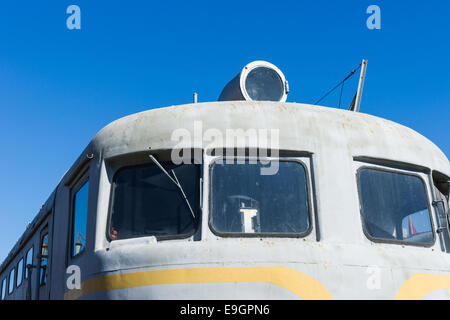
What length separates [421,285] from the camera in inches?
180

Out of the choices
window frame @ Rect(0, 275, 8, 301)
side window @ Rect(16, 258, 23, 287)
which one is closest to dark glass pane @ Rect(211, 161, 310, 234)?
side window @ Rect(16, 258, 23, 287)

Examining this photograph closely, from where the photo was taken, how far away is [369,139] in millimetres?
4977

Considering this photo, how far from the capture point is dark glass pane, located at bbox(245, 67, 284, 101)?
586 centimetres

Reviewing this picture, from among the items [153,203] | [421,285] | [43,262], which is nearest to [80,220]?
[153,203]

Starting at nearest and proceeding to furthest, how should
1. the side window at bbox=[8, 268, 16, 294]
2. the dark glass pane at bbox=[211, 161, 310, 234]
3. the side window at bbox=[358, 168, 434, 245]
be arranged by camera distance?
the dark glass pane at bbox=[211, 161, 310, 234] < the side window at bbox=[358, 168, 434, 245] < the side window at bbox=[8, 268, 16, 294]

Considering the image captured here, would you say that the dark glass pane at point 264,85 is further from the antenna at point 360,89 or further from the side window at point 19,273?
the side window at point 19,273

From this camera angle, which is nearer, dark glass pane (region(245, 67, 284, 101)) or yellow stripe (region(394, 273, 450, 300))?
yellow stripe (region(394, 273, 450, 300))

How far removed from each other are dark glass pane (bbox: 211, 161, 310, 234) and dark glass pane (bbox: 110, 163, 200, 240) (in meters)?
0.21

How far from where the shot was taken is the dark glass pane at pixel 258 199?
4.55 meters

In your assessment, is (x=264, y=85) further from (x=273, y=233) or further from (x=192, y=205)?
(x=273, y=233)

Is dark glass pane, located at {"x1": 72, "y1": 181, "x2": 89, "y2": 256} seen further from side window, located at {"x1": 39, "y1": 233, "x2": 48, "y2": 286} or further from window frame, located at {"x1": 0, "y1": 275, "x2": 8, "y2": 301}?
window frame, located at {"x1": 0, "y1": 275, "x2": 8, "y2": 301}
